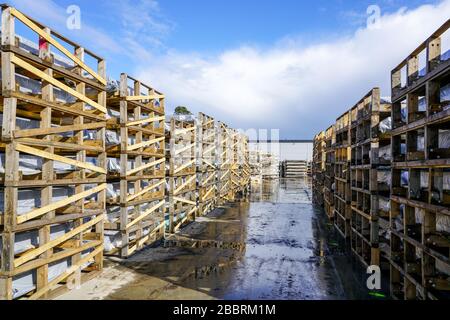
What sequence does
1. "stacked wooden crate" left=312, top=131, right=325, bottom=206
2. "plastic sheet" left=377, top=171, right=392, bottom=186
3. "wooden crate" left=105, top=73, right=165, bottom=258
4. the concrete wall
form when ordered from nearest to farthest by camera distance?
"plastic sheet" left=377, top=171, right=392, bottom=186
"wooden crate" left=105, top=73, right=165, bottom=258
"stacked wooden crate" left=312, top=131, right=325, bottom=206
the concrete wall

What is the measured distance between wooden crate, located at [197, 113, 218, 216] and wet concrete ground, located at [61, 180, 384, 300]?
11.4 ft

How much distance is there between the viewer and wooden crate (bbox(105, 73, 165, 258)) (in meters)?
8.89

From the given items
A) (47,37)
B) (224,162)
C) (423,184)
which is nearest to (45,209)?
(47,37)

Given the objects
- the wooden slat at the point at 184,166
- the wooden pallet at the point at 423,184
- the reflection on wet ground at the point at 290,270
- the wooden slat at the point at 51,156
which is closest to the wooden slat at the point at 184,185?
the wooden slat at the point at 184,166

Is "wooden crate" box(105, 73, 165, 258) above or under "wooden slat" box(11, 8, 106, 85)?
under

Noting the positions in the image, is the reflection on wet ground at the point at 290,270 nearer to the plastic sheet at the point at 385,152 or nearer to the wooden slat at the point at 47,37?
the plastic sheet at the point at 385,152

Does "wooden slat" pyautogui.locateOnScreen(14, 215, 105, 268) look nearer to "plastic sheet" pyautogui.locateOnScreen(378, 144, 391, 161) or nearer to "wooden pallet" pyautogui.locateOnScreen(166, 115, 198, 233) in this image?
"wooden pallet" pyautogui.locateOnScreen(166, 115, 198, 233)

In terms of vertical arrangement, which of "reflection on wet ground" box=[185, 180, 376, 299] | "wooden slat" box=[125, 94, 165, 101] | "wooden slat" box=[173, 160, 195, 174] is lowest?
"reflection on wet ground" box=[185, 180, 376, 299]

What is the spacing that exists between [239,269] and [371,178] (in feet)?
11.7

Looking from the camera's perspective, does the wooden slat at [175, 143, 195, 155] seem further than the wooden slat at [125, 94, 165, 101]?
Yes

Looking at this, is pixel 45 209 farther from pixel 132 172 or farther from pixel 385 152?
pixel 385 152

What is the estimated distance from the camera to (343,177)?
38.1 feet

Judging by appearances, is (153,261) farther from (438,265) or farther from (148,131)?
(438,265)

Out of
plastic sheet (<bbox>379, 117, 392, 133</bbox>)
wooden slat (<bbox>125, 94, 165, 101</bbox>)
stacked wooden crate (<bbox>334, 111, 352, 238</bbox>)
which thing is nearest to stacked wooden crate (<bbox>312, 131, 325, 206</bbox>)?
stacked wooden crate (<bbox>334, 111, 352, 238</bbox>)
